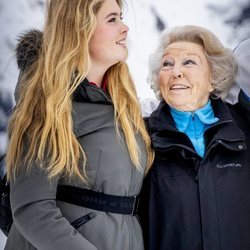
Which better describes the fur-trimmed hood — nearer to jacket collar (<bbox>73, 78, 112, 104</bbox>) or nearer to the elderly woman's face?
jacket collar (<bbox>73, 78, 112, 104</bbox>)

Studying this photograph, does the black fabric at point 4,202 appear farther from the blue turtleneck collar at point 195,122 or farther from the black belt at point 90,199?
the blue turtleneck collar at point 195,122

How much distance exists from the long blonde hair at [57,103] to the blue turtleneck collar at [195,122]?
0.60 feet

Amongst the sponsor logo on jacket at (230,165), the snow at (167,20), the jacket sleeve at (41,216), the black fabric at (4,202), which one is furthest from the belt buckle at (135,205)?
the snow at (167,20)

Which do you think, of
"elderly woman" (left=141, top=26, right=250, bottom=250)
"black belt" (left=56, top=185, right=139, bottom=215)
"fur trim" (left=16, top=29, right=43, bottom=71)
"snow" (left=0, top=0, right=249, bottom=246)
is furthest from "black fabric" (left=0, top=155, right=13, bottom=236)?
"snow" (left=0, top=0, right=249, bottom=246)

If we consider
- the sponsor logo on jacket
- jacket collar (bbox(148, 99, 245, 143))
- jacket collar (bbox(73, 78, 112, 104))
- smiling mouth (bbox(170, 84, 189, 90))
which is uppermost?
smiling mouth (bbox(170, 84, 189, 90))

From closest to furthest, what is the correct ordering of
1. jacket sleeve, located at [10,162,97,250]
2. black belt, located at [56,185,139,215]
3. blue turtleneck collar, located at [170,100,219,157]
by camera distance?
jacket sleeve, located at [10,162,97,250] < black belt, located at [56,185,139,215] < blue turtleneck collar, located at [170,100,219,157]

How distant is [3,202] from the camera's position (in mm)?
1546

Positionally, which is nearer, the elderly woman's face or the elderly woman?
the elderly woman

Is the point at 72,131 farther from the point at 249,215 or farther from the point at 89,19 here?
the point at 249,215

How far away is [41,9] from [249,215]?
1584 millimetres

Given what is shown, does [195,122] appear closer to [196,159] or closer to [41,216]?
[196,159]

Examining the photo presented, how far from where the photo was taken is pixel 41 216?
133 cm

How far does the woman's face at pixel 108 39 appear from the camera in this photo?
63.1 inches

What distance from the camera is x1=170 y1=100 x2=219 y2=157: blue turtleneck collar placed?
170 centimetres
